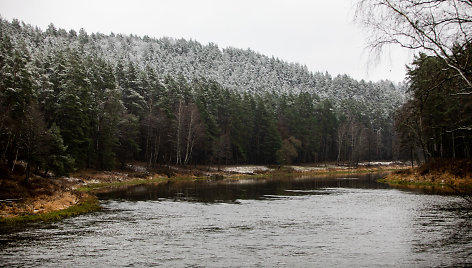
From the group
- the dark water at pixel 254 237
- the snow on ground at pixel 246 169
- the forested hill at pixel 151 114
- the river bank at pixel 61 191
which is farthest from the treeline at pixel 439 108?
the forested hill at pixel 151 114

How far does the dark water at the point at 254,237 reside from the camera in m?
13.1

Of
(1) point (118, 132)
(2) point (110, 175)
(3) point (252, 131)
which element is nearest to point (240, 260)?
(2) point (110, 175)

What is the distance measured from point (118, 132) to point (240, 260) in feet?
163

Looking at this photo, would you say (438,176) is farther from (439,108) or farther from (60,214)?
(60,214)

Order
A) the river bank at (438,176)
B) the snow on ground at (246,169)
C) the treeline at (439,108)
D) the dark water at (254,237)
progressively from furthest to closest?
the snow on ground at (246,169), the river bank at (438,176), the dark water at (254,237), the treeline at (439,108)

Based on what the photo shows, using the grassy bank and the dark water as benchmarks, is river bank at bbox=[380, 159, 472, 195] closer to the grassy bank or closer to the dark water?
→ the dark water

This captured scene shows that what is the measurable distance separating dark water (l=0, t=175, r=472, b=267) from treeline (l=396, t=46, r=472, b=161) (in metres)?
4.54

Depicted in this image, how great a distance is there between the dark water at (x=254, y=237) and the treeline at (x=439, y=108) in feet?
14.9

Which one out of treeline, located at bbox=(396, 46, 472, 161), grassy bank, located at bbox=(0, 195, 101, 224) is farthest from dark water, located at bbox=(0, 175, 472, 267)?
treeline, located at bbox=(396, 46, 472, 161)

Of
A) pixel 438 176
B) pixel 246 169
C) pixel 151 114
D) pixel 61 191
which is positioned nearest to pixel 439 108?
pixel 438 176

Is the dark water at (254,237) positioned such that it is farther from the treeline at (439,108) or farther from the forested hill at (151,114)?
the forested hill at (151,114)

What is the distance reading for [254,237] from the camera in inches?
679

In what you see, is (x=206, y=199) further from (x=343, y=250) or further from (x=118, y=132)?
(x=118, y=132)

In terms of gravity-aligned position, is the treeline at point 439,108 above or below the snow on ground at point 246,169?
above
